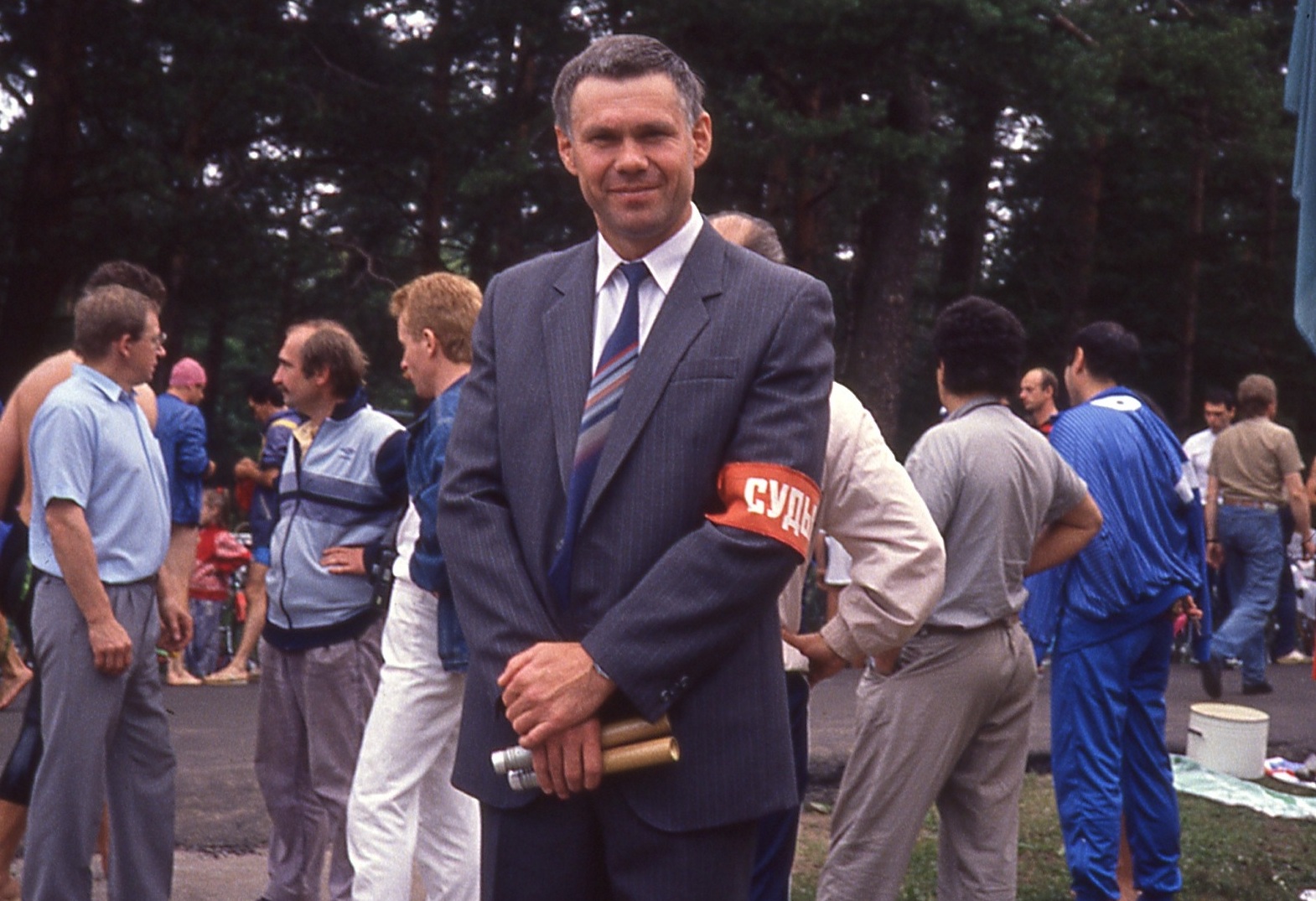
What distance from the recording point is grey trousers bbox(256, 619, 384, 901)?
532 cm

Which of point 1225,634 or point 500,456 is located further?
point 1225,634

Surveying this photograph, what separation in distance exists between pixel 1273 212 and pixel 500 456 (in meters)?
28.0

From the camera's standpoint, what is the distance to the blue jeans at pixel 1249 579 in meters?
11.4

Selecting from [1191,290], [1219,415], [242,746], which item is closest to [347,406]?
[242,746]

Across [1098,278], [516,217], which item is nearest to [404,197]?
[516,217]

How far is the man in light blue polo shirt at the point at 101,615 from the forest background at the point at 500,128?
11579mm

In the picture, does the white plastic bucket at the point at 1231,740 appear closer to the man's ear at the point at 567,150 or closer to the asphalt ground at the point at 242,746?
the asphalt ground at the point at 242,746

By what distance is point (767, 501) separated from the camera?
8.20 feet

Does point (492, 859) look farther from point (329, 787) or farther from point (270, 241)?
point (270, 241)

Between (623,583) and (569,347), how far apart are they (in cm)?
40

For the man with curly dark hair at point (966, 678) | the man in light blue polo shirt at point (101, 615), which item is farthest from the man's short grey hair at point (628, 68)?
the man in light blue polo shirt at point (101, 615)

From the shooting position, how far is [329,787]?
17.4ft

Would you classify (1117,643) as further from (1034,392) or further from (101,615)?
(1034,392)

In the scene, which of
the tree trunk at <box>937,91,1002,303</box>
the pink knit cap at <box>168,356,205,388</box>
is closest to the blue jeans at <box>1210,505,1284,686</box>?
the pink knit cap at <box>168,356,205,388</box>
